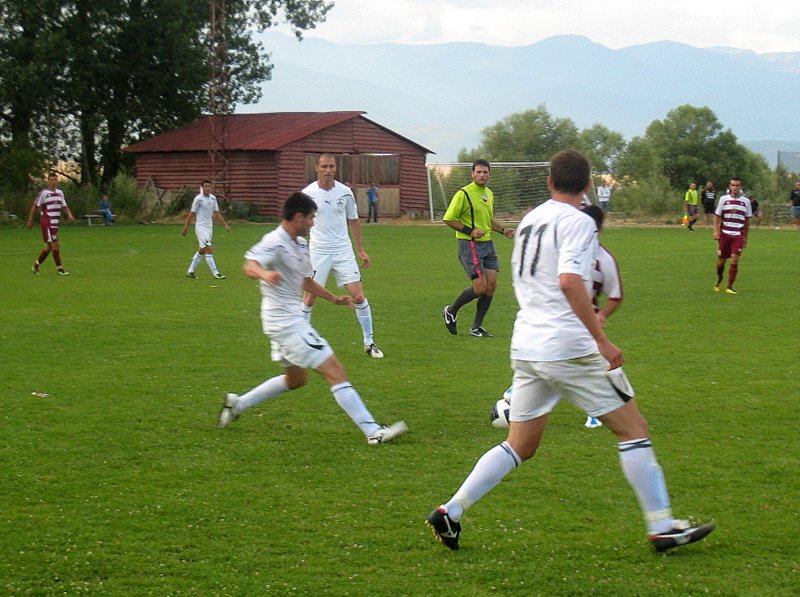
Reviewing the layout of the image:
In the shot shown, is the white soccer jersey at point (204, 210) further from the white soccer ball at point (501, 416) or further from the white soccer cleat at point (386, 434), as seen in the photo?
the white soccer cleat at point (386, 434)

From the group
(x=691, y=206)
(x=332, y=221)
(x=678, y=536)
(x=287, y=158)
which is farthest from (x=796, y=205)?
(x=678, y=536)

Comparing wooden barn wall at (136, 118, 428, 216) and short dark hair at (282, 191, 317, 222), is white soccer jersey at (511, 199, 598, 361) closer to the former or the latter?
short dark hair at (282, 191, 317, 222)

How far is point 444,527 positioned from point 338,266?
235 inches

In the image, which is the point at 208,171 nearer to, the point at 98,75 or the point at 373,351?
the point at 98,75

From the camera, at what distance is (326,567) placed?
16.0 ft

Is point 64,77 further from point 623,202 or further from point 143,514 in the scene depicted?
point 143,514

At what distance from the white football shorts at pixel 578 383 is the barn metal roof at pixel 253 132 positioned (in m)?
39.3

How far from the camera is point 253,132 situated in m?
46.6

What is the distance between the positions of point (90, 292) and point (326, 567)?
13.3 metres

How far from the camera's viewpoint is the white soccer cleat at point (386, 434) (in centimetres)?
713

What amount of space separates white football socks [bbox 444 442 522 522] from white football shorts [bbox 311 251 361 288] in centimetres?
570

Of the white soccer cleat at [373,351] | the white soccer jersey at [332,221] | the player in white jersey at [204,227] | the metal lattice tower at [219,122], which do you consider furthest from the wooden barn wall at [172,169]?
the white soccer cleat at [373,351]

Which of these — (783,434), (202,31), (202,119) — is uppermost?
(202,31)

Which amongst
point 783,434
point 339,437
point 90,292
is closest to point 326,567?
point 339,437
